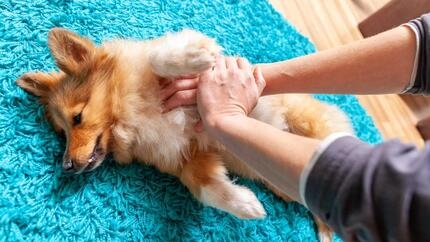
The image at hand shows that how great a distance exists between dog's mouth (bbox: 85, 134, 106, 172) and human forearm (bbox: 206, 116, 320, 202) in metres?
0.62

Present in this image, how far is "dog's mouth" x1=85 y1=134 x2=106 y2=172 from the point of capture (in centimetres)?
186

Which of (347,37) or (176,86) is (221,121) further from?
(347,37)

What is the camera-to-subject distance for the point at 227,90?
5.47 feet

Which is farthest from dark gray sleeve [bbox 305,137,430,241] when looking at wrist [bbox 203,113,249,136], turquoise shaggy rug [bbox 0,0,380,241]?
turquoise shaggy rug [bbox 0,0,380,241]

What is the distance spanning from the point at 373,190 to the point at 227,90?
0.85 meters

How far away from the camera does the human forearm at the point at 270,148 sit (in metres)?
1.13

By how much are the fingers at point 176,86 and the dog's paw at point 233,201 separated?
0.46m

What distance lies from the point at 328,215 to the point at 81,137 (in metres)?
1.21

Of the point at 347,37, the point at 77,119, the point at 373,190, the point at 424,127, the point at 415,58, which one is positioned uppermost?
the point at 77,119

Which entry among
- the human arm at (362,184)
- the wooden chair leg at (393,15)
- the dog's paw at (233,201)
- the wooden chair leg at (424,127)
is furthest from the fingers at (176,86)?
the wooden chair leg at (424,127)

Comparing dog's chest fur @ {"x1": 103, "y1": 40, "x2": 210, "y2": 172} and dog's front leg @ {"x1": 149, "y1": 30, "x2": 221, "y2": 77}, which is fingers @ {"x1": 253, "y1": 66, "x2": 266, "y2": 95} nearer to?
dog's front leg @ {"x1": 149, "y1": 30, "x2": 221, "y2": 77}

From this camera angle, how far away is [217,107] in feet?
5.33

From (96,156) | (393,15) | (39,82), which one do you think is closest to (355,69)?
(96,156)

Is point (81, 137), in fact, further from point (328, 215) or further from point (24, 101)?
point (328, 215)
